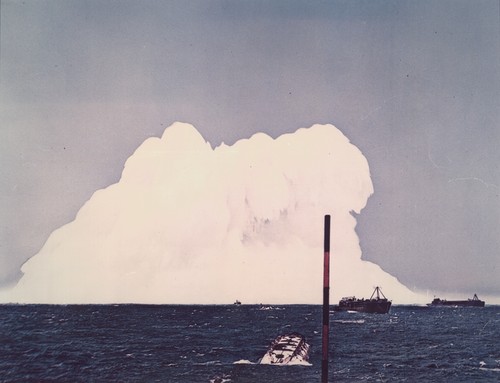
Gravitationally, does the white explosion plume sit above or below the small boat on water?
above

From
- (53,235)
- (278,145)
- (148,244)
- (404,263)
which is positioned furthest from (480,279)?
(53,235)

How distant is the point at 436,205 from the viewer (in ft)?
66.4

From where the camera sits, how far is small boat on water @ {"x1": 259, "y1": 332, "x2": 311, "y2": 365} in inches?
1101

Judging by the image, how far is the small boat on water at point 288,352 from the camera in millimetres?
27953

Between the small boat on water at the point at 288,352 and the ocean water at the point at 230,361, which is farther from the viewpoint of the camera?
the small boat on water at the point at 288,352

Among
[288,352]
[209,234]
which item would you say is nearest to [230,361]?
[288,352]

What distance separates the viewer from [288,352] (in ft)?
94.6

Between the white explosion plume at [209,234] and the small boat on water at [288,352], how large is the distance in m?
5.47

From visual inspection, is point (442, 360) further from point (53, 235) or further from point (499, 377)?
point (53, 235)

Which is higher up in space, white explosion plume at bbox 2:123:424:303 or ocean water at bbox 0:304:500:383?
white explosion plume at bbox 2:123:424:303

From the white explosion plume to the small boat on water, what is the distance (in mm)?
5471

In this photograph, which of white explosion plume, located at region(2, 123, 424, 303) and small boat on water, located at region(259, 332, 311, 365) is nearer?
white explosion plume, located at region(2, 123, 424, 303)

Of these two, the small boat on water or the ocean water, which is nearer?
the ocean water

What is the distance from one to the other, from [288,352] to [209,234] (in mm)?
9296
